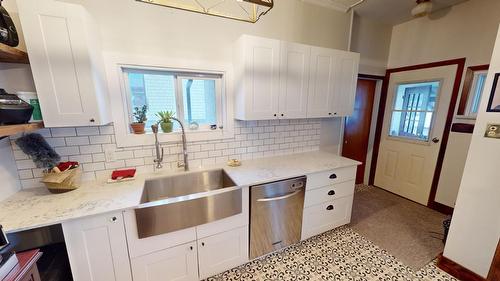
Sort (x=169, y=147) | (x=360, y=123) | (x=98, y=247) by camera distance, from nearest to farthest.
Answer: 1. (x=98, y=247)
2. (x=169, y=147)
3. (x=360, y=123)

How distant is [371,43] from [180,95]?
2918 millimetres

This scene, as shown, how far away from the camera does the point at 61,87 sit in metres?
1.32

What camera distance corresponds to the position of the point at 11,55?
1.21m

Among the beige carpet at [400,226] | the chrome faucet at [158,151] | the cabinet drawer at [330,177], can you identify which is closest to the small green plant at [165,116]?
the chrome faucet at [158,151]

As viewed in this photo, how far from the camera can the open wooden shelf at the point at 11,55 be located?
3.66 feet

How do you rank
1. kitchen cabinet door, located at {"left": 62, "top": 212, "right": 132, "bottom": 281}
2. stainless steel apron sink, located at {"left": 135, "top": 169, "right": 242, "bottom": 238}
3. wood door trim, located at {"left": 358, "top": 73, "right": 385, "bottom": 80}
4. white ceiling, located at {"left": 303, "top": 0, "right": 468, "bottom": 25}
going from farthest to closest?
wood door trim, located at {"left": 358, "top": 73, "right": 385, "bottom": 80} < white ceiling, located at {"left": 303, "top": 0, "right": 468, "bottom": 25} < stainless steel apron sink, located at {"left": 135, "top": 169, "right": 242, "bottom": 238} < kitchen cabinet door, located at {"left": 62, "top": 212, "right": 132, "bottom": 281}

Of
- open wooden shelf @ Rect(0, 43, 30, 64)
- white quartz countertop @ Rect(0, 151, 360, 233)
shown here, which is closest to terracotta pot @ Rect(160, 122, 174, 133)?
white quartz countertop @ Rect(0, 151, 360, 233)

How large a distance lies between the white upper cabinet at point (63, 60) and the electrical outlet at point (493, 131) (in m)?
2.94

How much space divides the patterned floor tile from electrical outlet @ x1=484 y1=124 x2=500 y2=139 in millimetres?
1292

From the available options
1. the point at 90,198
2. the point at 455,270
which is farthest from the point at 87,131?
the point at 455,270

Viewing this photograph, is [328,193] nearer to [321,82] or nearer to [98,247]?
[321,82]

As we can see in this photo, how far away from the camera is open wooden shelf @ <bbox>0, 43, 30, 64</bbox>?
43.9 inches

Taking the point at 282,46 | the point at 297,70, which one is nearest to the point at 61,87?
the point at 282,46

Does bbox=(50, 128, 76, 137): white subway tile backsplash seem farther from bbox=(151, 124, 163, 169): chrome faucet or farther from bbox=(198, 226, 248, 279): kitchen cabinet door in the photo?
bbox=(198, 226, 248, 279): kitchen cabinet door
